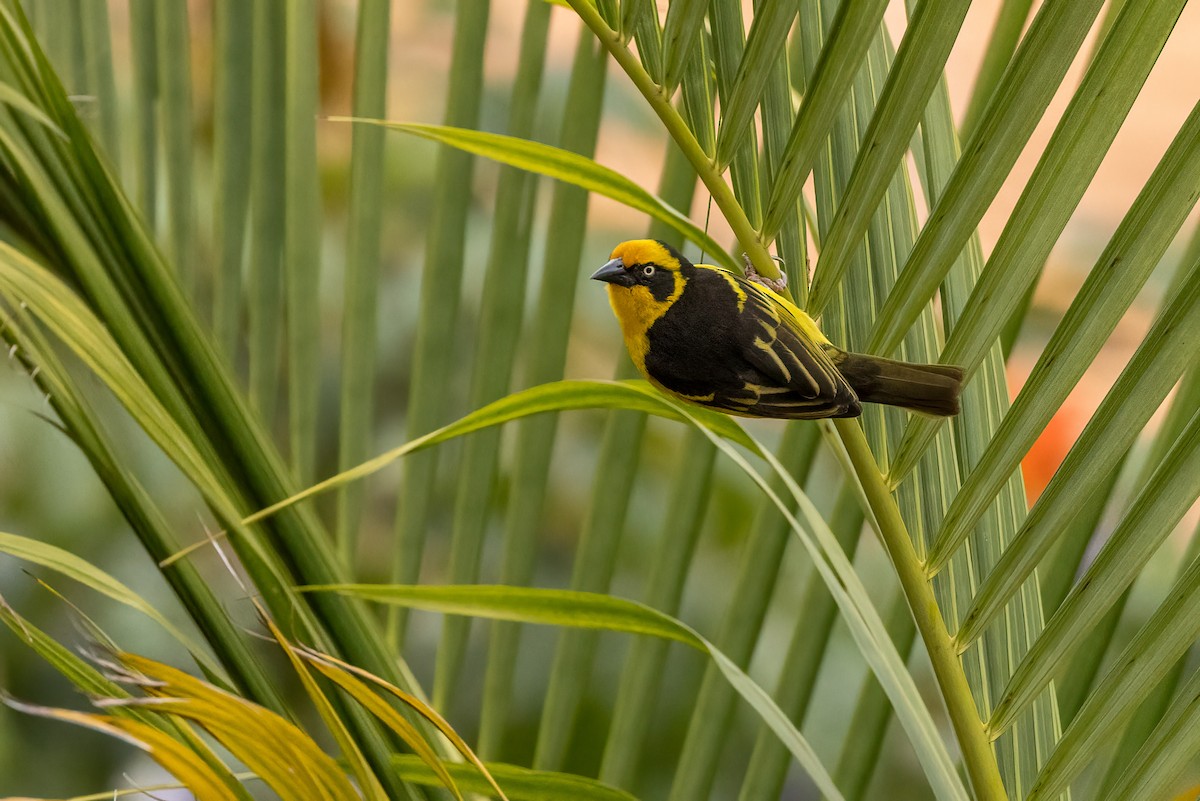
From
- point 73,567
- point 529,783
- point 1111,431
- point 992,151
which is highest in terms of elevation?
point 992,151

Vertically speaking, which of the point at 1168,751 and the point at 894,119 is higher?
the point at 894,119

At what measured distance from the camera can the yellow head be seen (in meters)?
0.46

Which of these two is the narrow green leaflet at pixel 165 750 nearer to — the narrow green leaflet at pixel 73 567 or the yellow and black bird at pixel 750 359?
the narrow green leaflet at pixel 73 567

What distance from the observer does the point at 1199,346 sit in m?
0.43

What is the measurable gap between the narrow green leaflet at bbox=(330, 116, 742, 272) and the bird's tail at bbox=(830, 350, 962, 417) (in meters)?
0.09

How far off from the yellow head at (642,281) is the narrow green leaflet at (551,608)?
124 mm

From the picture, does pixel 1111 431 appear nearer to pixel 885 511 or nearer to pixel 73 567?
pixel 885 511

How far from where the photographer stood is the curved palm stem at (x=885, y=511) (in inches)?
18.0

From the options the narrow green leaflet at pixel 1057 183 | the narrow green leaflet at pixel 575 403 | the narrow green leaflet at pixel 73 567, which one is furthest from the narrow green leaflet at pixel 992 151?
the narrow green leaflet at pixel 73 567

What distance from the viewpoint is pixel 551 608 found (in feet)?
1.58

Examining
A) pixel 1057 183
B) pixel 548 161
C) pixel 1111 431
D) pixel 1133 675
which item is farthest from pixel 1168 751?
pixel 548 161

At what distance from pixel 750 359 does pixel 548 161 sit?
0.13 meters

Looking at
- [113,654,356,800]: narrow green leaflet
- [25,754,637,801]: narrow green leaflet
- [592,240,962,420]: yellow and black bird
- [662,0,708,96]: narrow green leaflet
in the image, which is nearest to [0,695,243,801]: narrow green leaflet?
[113,654,356,800]: narrow green leaflet

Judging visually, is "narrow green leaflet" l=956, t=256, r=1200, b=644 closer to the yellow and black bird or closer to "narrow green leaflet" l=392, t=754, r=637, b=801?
the yellow and black bird
